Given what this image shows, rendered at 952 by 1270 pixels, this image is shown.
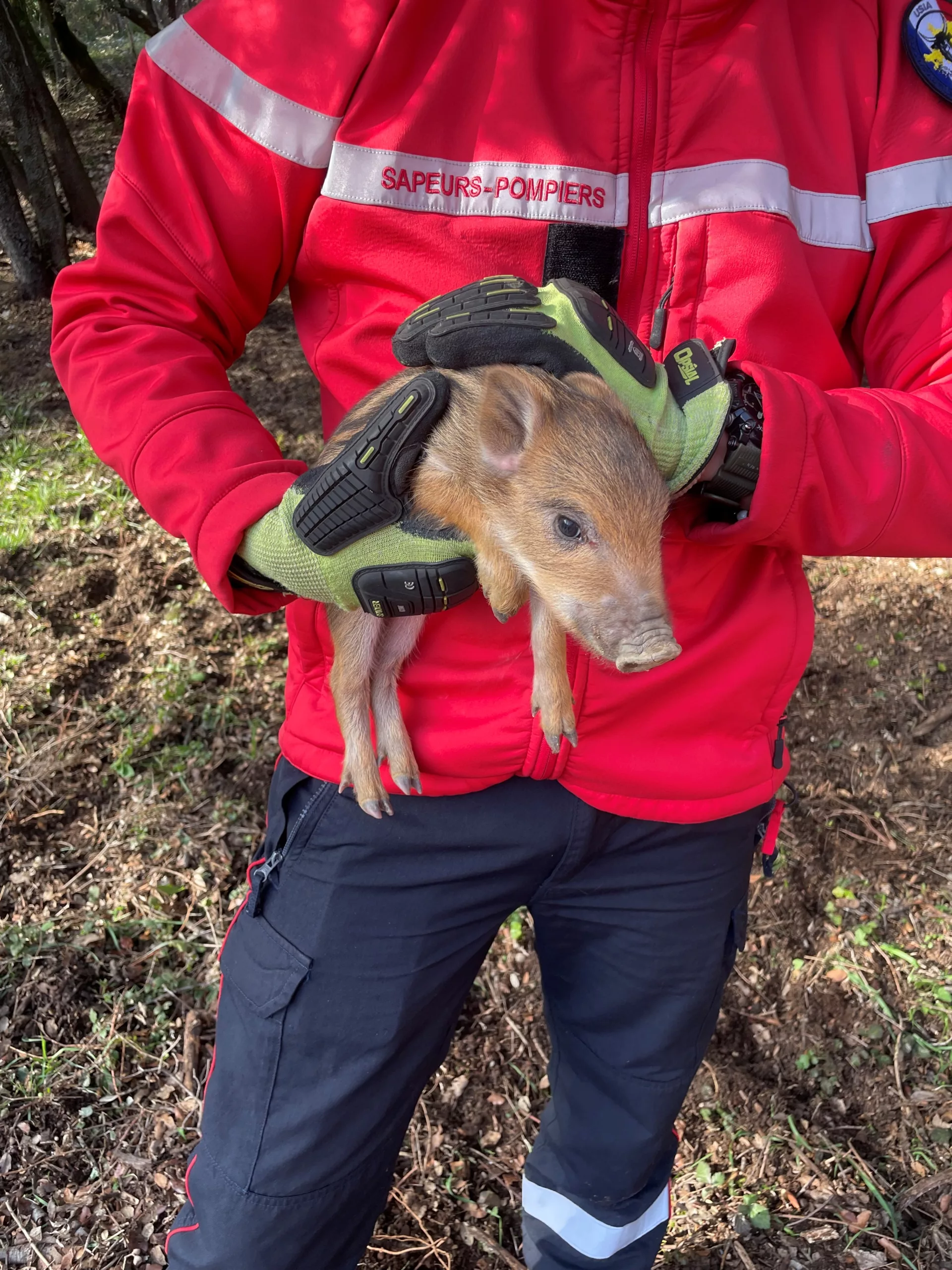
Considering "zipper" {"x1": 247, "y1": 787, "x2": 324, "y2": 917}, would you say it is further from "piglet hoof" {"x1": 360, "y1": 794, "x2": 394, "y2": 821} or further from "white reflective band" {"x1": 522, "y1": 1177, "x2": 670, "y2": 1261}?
"white reflective band" {"x1": 522, "y1": 1177, "x2": 670, "y2": 1261}

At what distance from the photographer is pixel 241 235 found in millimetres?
2186

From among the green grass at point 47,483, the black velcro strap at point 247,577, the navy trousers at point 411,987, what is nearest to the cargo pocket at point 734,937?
the navy trousers at point 411,987

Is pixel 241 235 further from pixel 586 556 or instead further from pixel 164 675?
pixel 164 675

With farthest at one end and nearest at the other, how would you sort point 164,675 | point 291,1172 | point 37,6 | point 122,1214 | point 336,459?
point 37,6, point 164,675, point 122,1214, point 291,1172, point 336,459

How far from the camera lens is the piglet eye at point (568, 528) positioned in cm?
206

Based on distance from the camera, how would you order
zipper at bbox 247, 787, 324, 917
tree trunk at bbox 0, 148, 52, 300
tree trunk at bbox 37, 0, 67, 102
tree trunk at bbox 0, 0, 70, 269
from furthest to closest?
tree trunk at bbox 37, 0, 67, 102
tree trunk at bbox 0, 148, 52, 300
tree trunk at bbox 0, 0, 70, 269
zipper at bbox 247, 787, 324, 917

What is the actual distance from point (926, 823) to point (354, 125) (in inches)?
137

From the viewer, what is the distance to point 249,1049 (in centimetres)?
225

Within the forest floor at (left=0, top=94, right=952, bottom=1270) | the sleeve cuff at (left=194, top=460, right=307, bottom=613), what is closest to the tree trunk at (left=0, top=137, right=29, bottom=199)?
the forest floor at (left=0, top=94, right=952, bottom=1270)

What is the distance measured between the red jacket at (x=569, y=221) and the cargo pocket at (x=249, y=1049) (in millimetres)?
601

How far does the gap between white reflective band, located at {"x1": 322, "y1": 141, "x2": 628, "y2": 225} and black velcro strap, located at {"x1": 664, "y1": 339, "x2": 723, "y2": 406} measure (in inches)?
14.8

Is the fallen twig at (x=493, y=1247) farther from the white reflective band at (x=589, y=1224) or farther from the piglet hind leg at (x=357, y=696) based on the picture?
the piglet hind leg at (x=357, y=696)

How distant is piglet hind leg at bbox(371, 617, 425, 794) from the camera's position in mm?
2275

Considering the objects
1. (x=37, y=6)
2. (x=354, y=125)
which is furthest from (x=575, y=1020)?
(x=37, y=6)
